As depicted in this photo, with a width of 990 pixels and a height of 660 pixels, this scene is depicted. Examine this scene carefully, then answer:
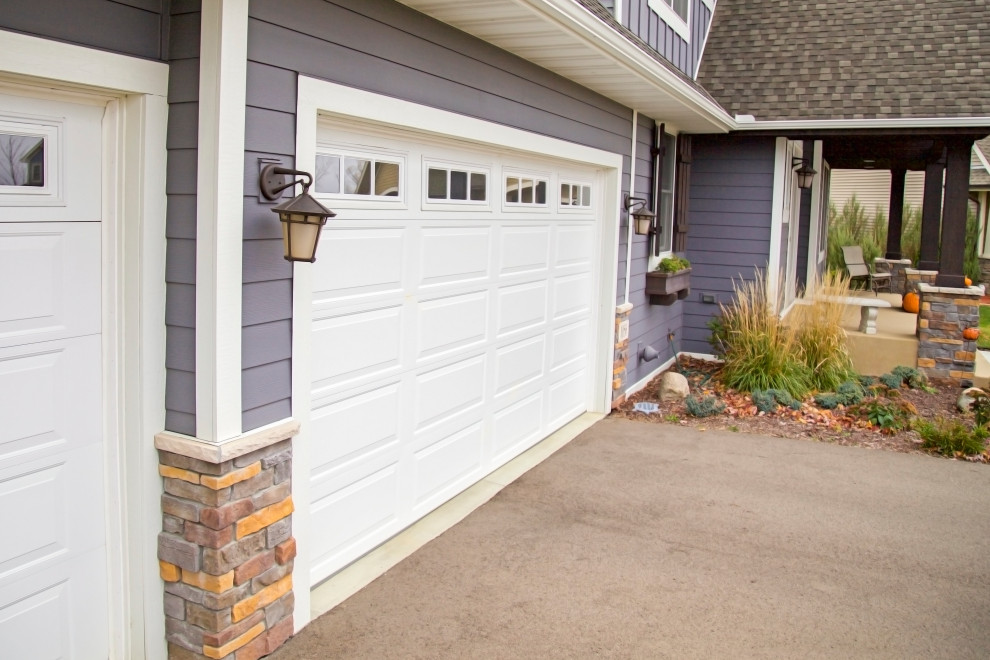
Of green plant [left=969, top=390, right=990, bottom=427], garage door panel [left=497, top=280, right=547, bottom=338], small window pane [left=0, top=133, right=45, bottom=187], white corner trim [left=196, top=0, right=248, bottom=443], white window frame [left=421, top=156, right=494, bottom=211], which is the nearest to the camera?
small window pane [left=0, top=133, right=45, bottom=187]

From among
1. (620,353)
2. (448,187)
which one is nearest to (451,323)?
(448,187)

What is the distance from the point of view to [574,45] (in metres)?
5.07

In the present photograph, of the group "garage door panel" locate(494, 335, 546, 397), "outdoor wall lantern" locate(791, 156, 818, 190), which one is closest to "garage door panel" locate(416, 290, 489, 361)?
"garage door panel" locate(494, 335, 546, 397)

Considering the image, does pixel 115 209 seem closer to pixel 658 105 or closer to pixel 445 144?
pixel 445 144

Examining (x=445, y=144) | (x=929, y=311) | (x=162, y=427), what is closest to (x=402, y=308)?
(x=445, y=144)

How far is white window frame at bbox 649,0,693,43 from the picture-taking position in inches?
321

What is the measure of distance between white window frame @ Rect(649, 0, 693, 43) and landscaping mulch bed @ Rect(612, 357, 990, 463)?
11.9ft

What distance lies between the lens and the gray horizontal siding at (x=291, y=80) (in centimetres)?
319

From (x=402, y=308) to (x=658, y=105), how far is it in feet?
13.2

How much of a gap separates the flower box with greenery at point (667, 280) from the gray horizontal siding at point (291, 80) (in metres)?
3.88

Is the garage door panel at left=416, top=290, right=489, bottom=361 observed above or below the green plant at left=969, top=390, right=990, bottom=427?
above

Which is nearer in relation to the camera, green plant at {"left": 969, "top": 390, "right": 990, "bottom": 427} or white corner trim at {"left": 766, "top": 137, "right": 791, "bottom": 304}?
green plant at {"left": 969, "top": 390, "right": 990, "bottom": 427}

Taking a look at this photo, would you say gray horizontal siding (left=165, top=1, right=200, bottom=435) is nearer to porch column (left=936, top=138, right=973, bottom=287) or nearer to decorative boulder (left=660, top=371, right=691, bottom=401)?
decorative boulder (left=660, top=371, right=691, bottom=401)

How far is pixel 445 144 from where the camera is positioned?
15.4 ft
